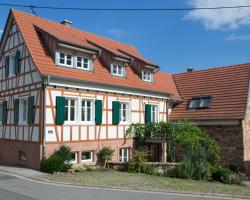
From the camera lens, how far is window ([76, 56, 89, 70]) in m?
19.6

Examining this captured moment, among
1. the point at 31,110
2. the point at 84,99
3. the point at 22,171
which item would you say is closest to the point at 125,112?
the point at 84,99

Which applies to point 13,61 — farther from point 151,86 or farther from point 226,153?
point 226,153

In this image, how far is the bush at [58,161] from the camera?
53.3 ft

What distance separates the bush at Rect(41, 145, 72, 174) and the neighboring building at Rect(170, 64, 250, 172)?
10.5 metres

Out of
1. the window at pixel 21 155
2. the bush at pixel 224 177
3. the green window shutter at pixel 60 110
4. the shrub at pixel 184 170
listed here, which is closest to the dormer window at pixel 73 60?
the green window shutter at pixel 60 110

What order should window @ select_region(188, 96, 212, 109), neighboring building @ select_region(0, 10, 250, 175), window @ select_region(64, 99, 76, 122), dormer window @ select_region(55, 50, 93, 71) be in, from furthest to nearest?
window @ select_region(188, 96, 212, 109), dormer window @ select_region(55, 50, 93, 71), window @ select_region(64, 99, 76, 122), neighboring building @ select_region(0, 10, 250, 175)

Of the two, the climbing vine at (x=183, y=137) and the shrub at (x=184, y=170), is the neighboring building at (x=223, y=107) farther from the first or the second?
the shrub at (x=184, y=170)

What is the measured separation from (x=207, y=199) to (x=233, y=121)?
12.0 m

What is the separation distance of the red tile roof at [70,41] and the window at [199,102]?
133cm

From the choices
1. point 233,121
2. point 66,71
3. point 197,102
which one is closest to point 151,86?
point 197,102

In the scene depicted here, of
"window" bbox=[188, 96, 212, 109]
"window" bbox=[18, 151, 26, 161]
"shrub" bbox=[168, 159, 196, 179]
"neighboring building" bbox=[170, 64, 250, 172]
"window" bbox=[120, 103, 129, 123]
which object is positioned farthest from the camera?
"window" bbox=[188, 96, 212, 109]

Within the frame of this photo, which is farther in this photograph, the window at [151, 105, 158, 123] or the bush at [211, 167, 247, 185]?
the window at [151, 105, 158, 123]

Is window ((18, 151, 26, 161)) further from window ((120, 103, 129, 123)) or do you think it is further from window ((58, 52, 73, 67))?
window ((120, 103, 129, 123))

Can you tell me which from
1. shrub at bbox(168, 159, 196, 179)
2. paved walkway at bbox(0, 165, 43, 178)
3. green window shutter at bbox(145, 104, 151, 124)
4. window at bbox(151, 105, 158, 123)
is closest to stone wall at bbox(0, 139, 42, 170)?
paved walkway at bbox(0, 165, 43, 178)
